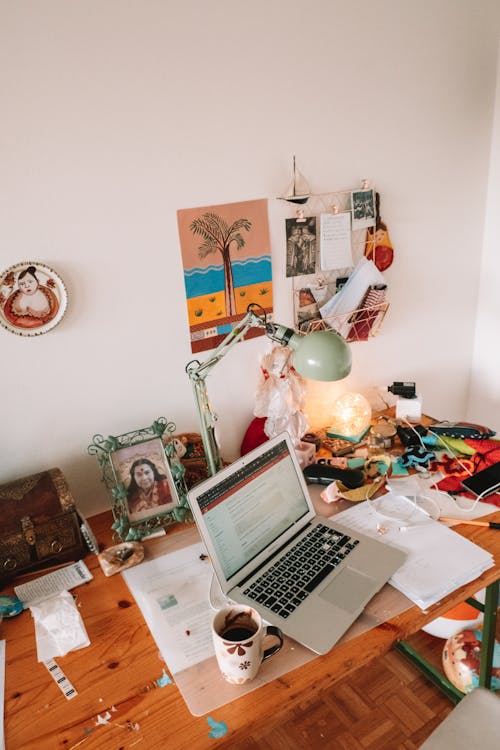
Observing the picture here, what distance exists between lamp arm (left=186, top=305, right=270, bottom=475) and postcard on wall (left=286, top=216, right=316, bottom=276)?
327 millimetres

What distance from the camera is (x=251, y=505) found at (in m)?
1.24

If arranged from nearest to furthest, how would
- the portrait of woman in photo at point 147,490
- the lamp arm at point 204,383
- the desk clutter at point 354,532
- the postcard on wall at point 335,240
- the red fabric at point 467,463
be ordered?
the desk clutter at point 354,532 < the lamp arm at point 204,383 < the portrait of woman in photo at point 147,490 < the red fabric at point 467,463 < the postcard on wall at point 335,240

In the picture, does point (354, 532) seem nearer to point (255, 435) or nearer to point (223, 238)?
point (255, 435)

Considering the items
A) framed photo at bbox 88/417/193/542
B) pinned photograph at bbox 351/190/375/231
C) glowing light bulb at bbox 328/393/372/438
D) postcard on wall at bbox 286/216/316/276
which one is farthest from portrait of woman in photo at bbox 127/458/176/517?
pinned photograph at bbox 351/190/375/231

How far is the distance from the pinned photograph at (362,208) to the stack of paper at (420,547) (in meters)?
0.83

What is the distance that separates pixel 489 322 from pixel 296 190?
3.44 ft

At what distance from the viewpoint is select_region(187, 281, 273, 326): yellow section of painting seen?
1500mm

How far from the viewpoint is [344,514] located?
140cm

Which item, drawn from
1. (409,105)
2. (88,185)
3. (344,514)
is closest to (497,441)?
(344,514)

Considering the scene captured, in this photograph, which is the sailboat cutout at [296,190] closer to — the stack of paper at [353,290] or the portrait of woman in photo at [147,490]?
the stack of paper at [353,290]

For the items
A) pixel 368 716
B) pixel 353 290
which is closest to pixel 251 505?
pixel 353 290

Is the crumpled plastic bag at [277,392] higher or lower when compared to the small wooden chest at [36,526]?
higher

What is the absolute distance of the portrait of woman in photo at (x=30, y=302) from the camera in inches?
48.9

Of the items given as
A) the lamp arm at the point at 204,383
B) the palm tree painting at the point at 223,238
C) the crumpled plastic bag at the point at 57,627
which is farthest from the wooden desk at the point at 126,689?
the palm tree painting at the point at 223,238
